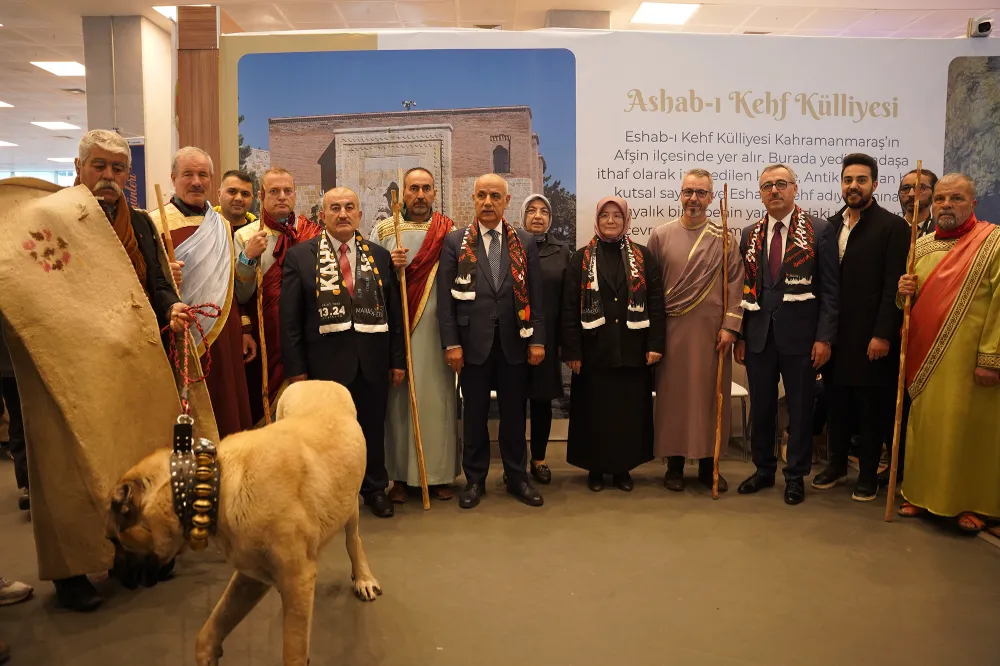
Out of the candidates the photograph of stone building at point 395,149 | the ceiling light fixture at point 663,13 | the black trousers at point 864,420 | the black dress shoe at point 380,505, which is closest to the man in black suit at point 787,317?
the black trousers at point 864,420

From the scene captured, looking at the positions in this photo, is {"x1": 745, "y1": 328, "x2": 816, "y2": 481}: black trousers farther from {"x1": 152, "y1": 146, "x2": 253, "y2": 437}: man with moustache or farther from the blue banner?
the blue banner

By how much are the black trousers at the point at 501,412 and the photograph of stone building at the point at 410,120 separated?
1.58 metres

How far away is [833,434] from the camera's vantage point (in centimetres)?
420

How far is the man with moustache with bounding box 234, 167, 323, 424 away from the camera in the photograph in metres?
3.57

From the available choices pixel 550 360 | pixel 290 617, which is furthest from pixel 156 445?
pixel 550 360

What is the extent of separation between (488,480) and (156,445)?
2.36 meters

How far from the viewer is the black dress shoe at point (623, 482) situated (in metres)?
4.06

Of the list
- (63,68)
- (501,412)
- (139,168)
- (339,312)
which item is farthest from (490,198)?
(63,68)

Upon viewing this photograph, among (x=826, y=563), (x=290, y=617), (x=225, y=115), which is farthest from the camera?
(x=225, y=115)

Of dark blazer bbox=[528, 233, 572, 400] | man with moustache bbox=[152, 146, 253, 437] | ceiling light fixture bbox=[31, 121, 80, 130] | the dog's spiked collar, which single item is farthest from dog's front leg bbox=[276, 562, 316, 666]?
ceiling light fixture bbox=[31, 121, 80, 130]

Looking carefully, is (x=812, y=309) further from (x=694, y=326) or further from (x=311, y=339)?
(x=311, y=339)

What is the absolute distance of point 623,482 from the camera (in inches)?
161

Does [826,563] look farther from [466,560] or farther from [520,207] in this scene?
[520,207]

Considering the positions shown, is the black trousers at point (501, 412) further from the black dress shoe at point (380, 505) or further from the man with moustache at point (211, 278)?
the man with moustache at point (211, 278)
